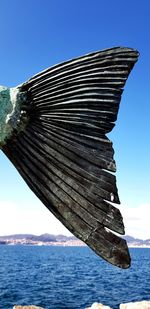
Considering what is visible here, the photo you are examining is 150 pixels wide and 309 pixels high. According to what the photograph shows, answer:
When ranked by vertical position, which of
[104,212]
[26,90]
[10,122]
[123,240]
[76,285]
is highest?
[26,90]

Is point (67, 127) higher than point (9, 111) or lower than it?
lower

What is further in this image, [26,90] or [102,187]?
Answer: [26,90]

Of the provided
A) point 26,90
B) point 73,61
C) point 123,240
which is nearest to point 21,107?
point 26,90

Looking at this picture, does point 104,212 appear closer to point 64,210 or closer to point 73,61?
point 64,210

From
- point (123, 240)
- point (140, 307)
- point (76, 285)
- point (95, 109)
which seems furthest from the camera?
point (76, 285)

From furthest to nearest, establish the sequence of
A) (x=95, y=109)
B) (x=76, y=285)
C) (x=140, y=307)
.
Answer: (x=76, y=285) → (x=140, y=307) → (x=95, y=109)

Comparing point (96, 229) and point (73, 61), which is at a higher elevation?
point (73, 61)
